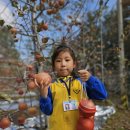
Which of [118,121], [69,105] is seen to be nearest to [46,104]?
[69,105]

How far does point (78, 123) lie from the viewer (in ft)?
9.27

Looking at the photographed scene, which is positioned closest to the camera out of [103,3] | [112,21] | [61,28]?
[103,3]

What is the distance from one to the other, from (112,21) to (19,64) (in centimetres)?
1620

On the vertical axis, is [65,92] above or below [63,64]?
below

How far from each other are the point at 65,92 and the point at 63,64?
23cm

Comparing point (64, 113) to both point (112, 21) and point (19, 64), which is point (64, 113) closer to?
point (19, 64)

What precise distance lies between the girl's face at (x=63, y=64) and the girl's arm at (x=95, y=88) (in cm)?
18

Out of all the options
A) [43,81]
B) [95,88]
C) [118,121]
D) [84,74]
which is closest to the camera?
[43,81]

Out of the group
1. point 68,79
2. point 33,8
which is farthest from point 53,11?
point 68,79

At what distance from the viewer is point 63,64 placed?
115 inches

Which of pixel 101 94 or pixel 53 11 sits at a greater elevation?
pixel 53 11

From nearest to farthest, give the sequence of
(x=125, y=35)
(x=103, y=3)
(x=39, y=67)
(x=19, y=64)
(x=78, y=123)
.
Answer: (x=78, y=123), (x=39, y=67), (x=19, y=64), (x=103, y=3), (x=125, y=35)

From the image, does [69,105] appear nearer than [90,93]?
Yes

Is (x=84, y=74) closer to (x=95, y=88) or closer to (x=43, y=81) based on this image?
(x=95, y=88)
